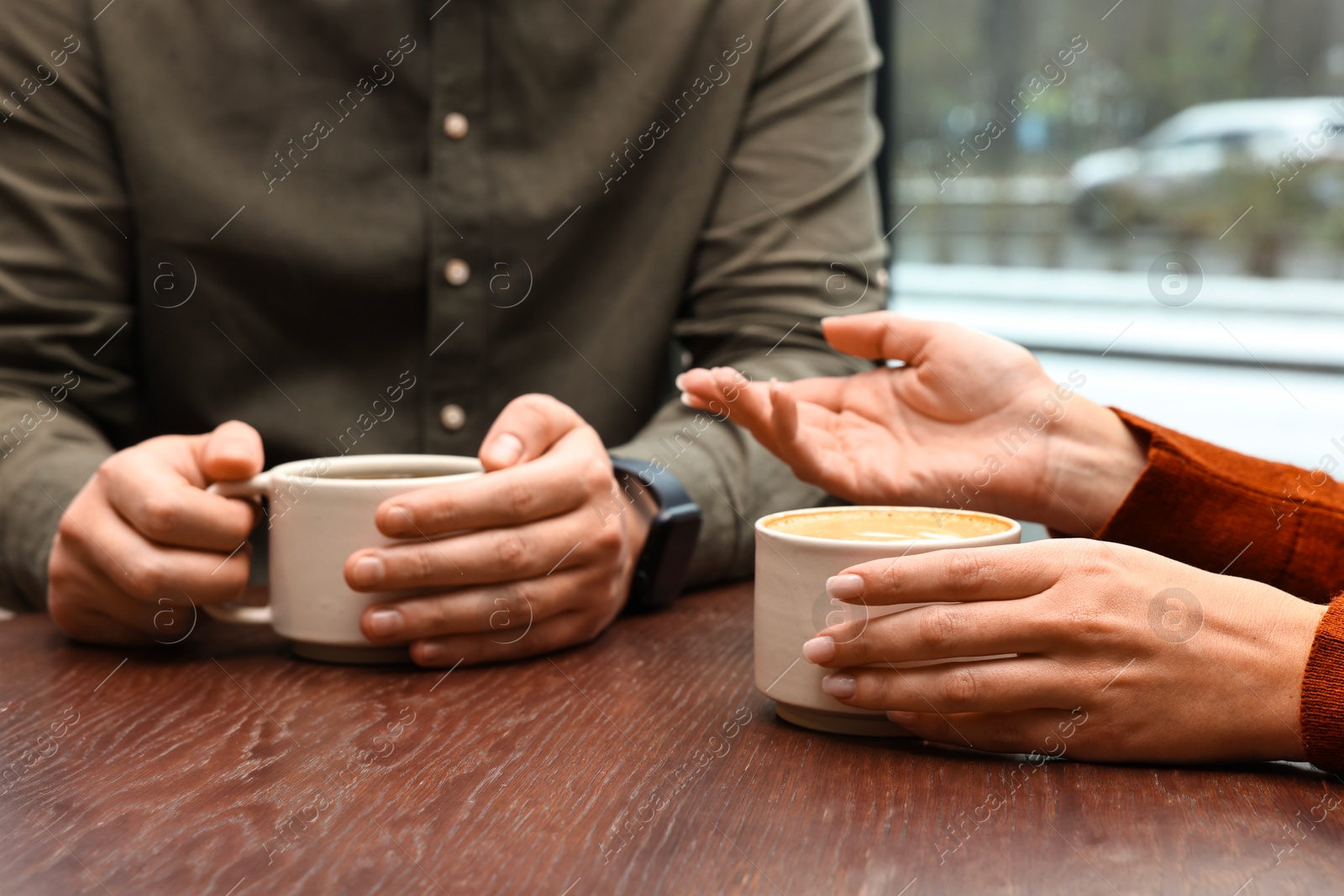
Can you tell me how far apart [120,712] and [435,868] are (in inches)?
12.1

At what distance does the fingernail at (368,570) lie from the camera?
0.71 meters

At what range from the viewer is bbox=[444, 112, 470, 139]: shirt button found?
1156 millimetres

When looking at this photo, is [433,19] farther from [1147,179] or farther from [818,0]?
[1147,179]

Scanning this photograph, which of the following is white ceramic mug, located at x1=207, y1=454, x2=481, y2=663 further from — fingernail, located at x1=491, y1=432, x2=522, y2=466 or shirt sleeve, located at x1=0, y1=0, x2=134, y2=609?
shirt sleeve, located at x1=0, y1=0, x2=134, y2=609

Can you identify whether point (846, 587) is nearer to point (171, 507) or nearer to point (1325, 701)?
point (1325, 701)

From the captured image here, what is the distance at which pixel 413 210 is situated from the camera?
1165mm

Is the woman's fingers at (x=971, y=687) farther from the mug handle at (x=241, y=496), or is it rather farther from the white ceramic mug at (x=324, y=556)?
the mug handle at (x=241, y=496)

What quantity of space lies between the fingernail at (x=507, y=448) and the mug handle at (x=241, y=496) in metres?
0.16

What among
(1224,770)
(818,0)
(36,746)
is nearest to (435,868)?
(36,746)

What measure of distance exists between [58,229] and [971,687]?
1008mm

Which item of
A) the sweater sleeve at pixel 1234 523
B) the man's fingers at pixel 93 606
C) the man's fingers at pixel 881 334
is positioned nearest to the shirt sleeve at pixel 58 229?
the man's fingers at pixel 93 606

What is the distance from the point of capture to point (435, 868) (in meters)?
0.45

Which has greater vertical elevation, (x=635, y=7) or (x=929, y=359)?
(x=635, y=7)

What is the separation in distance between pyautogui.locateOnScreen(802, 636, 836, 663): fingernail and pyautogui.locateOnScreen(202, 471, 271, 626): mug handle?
41 cm
